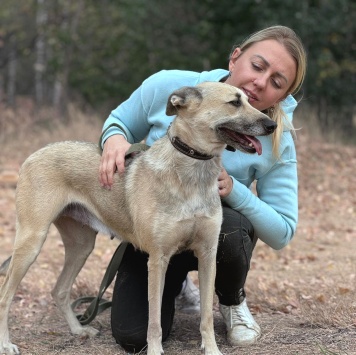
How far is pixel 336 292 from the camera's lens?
5.14m

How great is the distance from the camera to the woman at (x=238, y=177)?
403cm

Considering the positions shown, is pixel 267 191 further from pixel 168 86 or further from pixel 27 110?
pixel 27 110

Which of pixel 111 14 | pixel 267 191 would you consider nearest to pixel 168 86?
pixel 267 191

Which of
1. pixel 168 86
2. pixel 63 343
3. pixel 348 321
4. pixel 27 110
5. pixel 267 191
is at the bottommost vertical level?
pixel 27 110

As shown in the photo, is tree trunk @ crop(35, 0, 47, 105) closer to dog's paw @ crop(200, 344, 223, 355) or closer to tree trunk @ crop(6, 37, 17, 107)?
tree trunk @ crop(6, 37, 17, 107)

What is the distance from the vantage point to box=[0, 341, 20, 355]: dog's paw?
4.02m

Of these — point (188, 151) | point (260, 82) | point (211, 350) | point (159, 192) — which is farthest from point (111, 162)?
point (211, 350)

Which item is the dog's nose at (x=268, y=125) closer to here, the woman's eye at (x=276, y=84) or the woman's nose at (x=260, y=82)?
the woman's nose at (x=260, y=82)

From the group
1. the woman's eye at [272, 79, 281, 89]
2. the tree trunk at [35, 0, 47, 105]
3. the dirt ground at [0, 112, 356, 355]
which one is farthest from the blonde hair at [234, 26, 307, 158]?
the tree trunk at [35, 0, 47, 105]

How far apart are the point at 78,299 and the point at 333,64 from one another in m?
12.4

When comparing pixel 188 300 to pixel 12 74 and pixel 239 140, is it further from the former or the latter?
pixel 12 74

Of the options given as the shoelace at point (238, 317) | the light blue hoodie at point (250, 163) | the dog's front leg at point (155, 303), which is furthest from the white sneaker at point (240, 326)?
the dog's front leg at point (155, 303)

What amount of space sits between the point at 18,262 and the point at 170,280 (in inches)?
41.8

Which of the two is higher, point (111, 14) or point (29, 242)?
point (29, 242)
